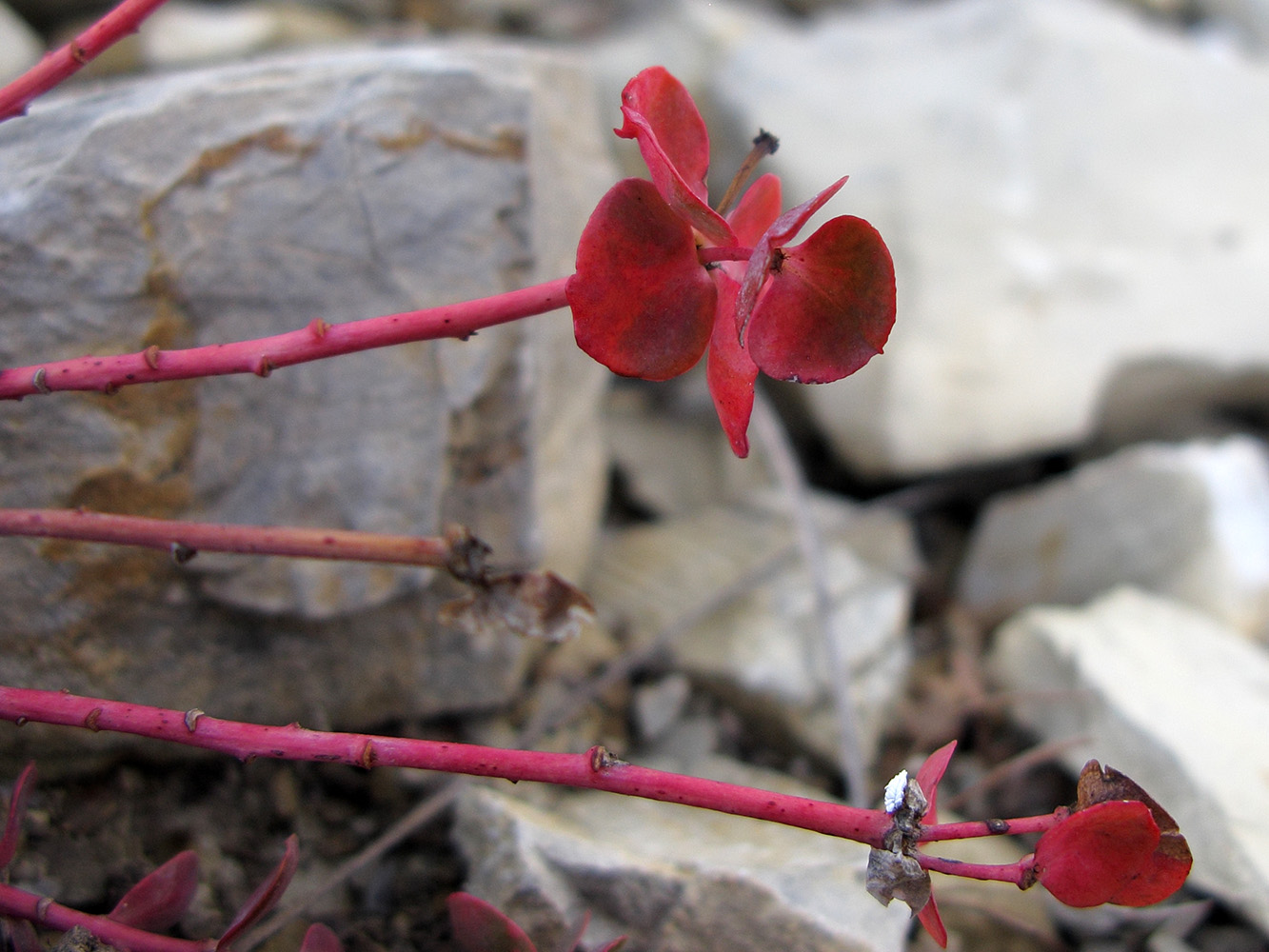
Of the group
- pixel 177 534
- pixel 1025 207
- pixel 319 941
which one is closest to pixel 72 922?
pixel 319 941

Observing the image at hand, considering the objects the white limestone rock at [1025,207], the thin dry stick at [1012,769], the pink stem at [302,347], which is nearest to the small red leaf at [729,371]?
the pink stem at [302,347]

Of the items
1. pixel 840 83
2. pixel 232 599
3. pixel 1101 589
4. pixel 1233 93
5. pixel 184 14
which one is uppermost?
pixel 184 14

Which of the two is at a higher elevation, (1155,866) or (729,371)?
(729,371)

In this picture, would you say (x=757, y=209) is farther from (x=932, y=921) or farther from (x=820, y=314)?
(x=932, y=921)

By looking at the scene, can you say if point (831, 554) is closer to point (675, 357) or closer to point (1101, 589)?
point (1101, 589)

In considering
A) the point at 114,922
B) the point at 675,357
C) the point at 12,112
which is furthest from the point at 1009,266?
the point at 114,922
